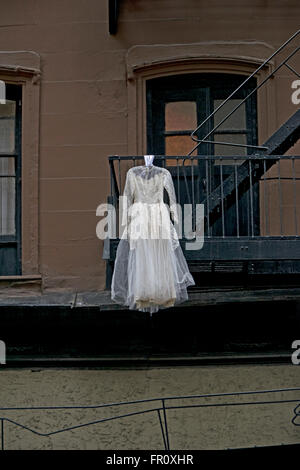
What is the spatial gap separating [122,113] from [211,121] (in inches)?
39.1

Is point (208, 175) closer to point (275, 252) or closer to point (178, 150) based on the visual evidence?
point (178, 150)

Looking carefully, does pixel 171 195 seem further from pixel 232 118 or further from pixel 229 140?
pixel 232 118

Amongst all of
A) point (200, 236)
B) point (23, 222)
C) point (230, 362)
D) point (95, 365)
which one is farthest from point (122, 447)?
point (23, 222)

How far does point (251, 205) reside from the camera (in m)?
6.34

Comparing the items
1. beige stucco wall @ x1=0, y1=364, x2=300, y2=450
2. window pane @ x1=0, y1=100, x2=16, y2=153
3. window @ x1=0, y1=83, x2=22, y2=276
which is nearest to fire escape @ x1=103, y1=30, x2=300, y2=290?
beige stucco wall @ x1=0, y1=364, x2=300, y2=450

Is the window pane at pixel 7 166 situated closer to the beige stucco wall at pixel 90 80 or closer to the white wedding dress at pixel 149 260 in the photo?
the beige stucco wall at pixel 90 80

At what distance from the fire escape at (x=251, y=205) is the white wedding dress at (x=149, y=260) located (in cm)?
13

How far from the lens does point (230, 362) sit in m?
6.95

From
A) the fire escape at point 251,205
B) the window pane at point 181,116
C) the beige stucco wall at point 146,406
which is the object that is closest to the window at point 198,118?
the window pane at point 181,116

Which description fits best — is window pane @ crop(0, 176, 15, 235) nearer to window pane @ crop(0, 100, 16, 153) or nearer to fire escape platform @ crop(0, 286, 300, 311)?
window pane @ crop(0, 100, 16, 153)

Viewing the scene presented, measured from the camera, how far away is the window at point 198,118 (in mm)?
7641

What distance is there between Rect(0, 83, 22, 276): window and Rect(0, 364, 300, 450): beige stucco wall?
1.32m

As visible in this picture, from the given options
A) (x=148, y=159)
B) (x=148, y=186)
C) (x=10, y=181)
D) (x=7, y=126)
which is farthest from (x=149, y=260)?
(x=7, y=126)

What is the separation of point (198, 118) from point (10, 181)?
86.6 inches
